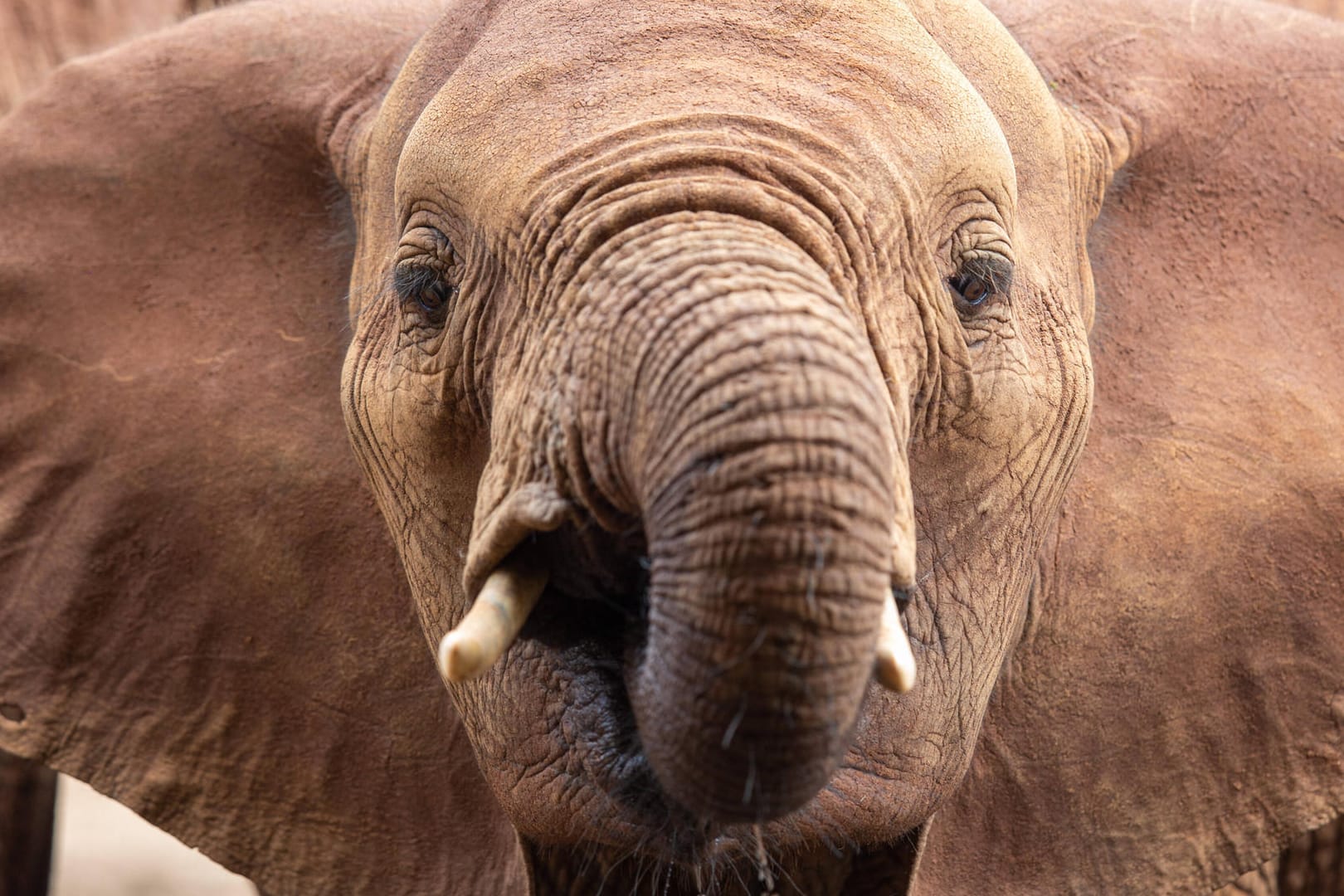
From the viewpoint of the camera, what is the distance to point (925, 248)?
1753 millimetres

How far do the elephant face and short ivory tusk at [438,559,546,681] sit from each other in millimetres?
26

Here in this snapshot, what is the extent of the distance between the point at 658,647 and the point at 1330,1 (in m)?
2.86

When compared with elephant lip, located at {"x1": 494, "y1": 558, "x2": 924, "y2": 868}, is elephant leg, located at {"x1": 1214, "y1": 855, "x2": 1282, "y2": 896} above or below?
below

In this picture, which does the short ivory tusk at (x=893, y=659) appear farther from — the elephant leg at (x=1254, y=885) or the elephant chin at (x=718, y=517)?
the elephant leg at (x=1254, y=885)

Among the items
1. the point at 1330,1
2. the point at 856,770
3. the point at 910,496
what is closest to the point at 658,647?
the point at 910,496

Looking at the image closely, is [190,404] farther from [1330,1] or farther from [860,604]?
[1330,1]

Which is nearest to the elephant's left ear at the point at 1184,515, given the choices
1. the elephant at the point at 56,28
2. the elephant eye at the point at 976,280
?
the elephant eye at the point at 976,280

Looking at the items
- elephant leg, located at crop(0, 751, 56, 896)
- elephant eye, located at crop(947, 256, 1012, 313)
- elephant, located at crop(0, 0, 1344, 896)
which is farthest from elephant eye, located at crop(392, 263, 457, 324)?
elephant leg, located at crop(0, 751, 56, 896)

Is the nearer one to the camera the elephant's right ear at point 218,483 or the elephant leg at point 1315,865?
the elephant's right ear at point 218,483

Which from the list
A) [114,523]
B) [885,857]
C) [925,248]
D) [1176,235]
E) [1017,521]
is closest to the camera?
[925,248]

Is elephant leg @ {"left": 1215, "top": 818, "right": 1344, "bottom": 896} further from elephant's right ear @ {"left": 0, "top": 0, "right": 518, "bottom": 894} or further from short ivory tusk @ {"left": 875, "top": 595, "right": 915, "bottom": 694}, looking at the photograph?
short ivory tusk @ {"left": 875, "top": 595, "right": 915, "bottom": 694}

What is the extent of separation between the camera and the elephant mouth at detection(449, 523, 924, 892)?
5.39 ft

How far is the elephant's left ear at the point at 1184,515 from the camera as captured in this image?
2158mm

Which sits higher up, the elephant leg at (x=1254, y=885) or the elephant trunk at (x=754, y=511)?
the elephant trunk at (x=754, y=511)
